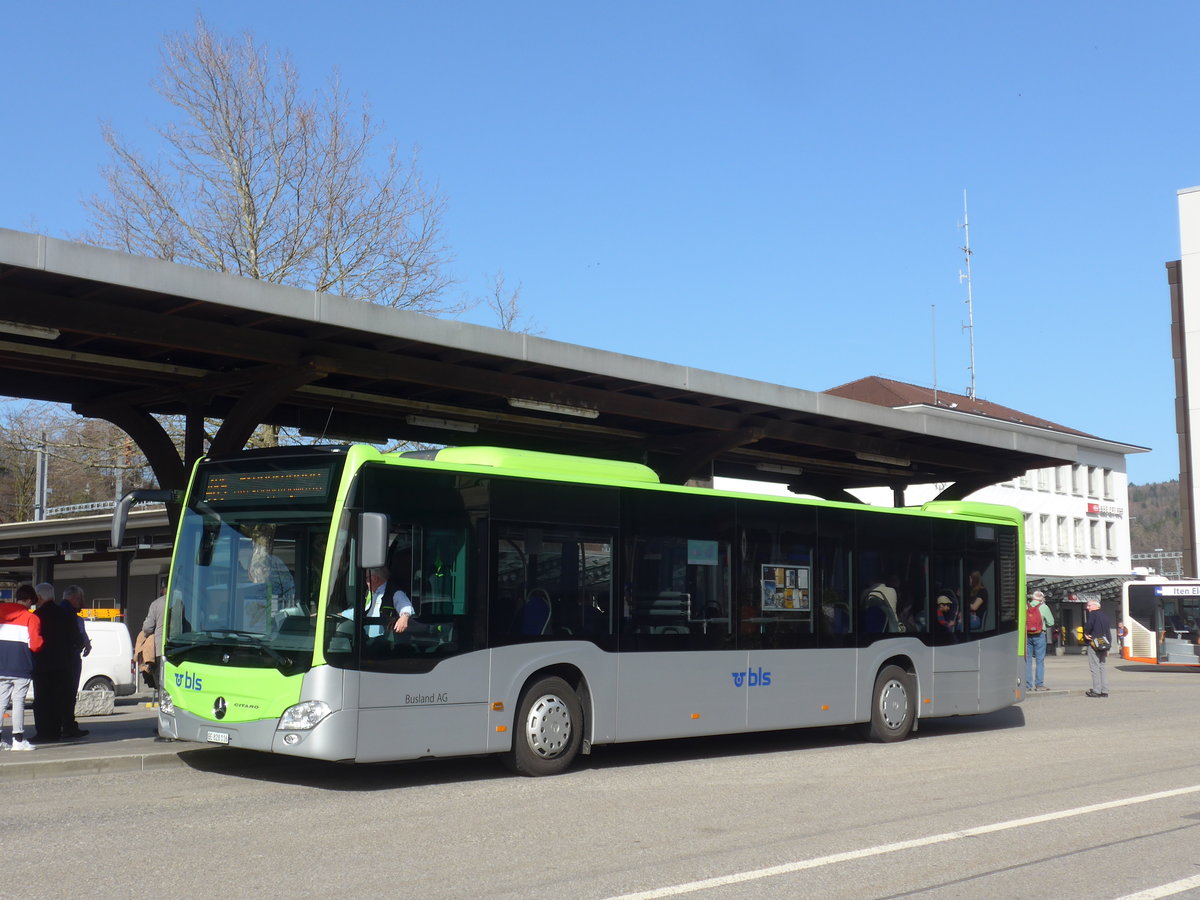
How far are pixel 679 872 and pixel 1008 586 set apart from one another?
11.4 metres

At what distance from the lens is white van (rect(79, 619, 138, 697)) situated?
2288 centimetres

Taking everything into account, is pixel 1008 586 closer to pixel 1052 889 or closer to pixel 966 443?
pixel 966 443

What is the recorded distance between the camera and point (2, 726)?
12.7m

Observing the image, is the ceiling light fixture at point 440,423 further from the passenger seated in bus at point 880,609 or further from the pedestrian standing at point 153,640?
the passenger seated in bus at point 880,609

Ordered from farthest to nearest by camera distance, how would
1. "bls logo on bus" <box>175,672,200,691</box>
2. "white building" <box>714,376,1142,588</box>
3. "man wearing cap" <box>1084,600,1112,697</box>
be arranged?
"white building" <box>714,376,1142,588</box>, "man wearing cap" <box>1084,600,1112,697</box>, "bls logo on bus" <box>175,672,200,691</box>

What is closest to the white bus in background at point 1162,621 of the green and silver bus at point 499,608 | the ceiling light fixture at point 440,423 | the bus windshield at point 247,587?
the green and silver bus at point 499,608

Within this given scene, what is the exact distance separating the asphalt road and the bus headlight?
55 centimetres

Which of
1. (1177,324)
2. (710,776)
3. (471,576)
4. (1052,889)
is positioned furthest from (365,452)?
(1177,324)

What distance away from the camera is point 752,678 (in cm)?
1370

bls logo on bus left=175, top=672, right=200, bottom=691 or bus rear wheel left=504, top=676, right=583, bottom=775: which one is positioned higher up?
bls logo on bus left=175, top=672, right=200, bottom=691

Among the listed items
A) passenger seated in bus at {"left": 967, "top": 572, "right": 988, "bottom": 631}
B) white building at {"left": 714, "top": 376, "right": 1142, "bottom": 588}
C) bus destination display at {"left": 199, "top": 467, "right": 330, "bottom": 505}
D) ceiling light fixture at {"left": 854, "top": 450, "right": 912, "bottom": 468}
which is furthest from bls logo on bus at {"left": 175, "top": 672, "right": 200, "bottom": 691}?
white building at {"left": 714, "top": 376, "right": 1142, "bottom": 588}

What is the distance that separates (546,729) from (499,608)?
48.7 inches

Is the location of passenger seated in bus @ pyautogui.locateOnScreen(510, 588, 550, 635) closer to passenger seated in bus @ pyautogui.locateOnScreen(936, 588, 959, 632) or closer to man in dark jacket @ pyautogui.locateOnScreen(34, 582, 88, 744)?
man in dark jacket @ pyautogui.locateOnScreen(34, 582, 88, 744)

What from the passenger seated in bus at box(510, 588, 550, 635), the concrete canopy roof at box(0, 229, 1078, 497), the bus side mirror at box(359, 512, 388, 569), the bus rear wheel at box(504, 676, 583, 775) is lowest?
the bus rear wheel at box(504, 676, 583, 775)
